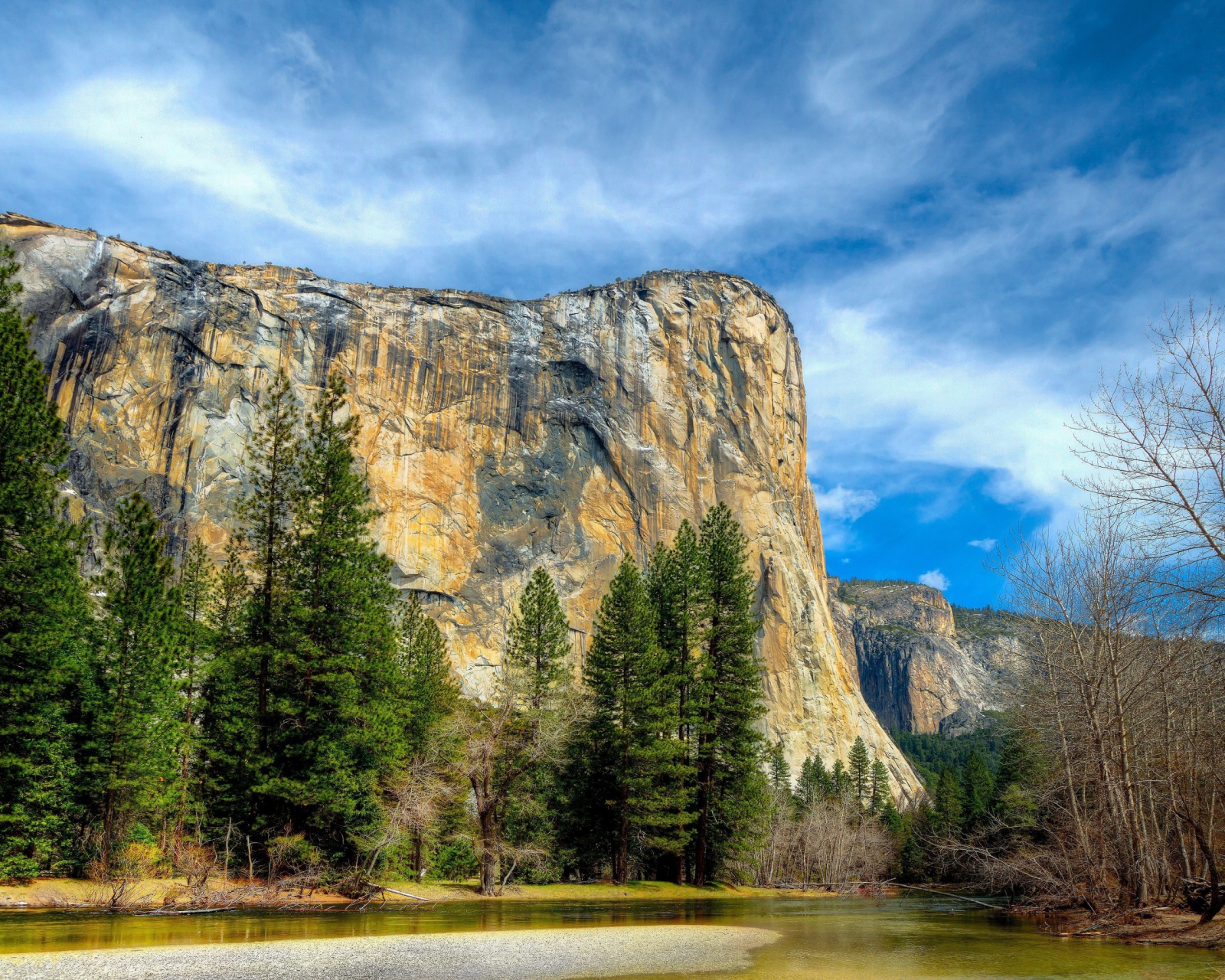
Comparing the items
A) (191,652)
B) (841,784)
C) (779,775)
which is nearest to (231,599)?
(191,652)

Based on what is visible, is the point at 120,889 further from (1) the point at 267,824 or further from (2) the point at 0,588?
(2) the point at 0,588

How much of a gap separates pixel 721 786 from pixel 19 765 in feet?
92.8

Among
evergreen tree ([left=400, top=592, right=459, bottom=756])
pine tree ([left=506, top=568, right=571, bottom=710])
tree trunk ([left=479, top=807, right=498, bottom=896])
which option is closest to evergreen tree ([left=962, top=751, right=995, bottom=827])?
pine tree ([left=506, top=568, right=571, bottom=710])

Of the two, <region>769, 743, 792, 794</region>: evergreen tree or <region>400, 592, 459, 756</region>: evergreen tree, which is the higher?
<region>400, 592, 459, 756</region>: evergreen tree

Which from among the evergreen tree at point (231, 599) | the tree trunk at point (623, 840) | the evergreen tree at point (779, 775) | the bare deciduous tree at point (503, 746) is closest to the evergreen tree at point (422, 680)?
the bare deciduous tree at point (503, 746)

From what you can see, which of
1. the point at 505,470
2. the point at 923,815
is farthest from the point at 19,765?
the point at 923,815

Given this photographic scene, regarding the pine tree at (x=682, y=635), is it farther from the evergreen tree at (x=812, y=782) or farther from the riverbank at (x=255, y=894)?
the evergreen tree at (x=812, y=782)

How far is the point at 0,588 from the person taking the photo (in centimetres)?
2186

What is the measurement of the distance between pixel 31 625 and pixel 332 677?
853 centimetres

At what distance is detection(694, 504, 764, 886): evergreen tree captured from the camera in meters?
38.4

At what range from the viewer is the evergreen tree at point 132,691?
936 inches

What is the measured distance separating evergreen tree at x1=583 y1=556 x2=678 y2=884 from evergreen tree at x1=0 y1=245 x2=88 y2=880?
2102 cm

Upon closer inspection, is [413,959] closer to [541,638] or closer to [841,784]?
[541,638]

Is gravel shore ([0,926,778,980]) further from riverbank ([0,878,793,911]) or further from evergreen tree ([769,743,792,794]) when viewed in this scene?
evergreen tree ([769,743,792,794])
